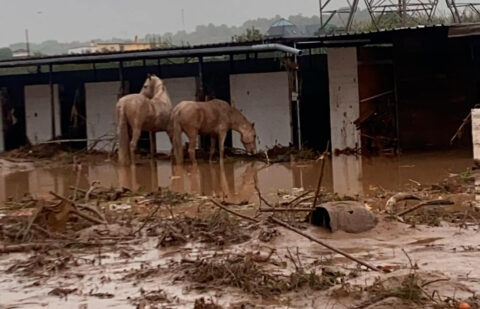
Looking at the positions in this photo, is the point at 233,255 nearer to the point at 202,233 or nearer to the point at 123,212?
the point at 202,233

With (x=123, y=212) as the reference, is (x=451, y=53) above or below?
above

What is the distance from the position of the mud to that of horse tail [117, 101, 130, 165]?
7.31 m

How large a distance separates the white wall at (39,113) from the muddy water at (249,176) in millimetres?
5465

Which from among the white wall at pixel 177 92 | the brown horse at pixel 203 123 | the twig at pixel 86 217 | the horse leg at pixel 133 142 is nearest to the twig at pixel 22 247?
the twig at pixel 86 217

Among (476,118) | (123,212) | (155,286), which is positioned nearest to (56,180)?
(123,212)

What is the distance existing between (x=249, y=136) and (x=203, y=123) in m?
1.39

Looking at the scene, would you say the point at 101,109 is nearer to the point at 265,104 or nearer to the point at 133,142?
the point at 133,142

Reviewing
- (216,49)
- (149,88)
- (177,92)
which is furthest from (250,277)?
(177,92)

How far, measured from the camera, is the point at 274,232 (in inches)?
371

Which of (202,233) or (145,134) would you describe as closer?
(202,233)

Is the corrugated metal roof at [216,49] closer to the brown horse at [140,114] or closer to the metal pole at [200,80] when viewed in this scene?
the metal pole at [200,80]

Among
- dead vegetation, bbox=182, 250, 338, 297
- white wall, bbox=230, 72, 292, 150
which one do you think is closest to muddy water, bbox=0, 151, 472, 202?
white wall, bbox=230, 72, 292, 150

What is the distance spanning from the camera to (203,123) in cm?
2170

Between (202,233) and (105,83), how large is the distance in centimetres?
1786
